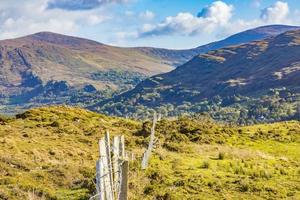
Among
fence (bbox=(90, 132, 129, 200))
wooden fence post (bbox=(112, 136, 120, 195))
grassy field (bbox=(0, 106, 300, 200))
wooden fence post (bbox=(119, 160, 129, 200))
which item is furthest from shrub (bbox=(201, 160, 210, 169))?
wooden fence post (bbox=(119, 160, 129, 200))

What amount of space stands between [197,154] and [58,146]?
1006 centimetres

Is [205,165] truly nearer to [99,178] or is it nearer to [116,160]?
[116,160]

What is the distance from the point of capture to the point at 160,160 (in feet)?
105

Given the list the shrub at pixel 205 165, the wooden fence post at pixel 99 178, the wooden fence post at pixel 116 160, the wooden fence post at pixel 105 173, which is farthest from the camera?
the shrub at pixel 205 165

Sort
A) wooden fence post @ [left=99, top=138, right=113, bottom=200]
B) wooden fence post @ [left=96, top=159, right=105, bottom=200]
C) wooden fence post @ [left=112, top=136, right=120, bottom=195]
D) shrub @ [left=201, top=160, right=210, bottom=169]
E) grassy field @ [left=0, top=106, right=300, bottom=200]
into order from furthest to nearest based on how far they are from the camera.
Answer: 1. shrub @ [left=201, top=160, right=210, bottom=169]
2. grassy field @ [left=0, top=106, right=300, bottom=200]
3. wooden fence post @ [left=112, top=136, right=120, bottom=195]
4. wooden fence post @ [left=99, top=138, right=113, bottom=200]
5. wooden fence post @ [left=96, top=159, right=105, bottom=200]

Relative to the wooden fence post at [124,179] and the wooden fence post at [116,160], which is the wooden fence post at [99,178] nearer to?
the wooden fence post at [124,179]

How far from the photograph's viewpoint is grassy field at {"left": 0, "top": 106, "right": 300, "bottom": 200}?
23.5 metres

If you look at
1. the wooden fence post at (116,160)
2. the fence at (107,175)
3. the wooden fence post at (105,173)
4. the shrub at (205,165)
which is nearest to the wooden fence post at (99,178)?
the fence at (107,175)

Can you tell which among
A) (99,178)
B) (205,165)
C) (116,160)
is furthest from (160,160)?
(99,178)

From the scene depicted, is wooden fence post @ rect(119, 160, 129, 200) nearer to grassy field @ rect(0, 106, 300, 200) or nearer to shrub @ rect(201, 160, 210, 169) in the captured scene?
grassy field @ rect(0, 106, 300, 200)

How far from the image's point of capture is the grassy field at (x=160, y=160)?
23.5 meters

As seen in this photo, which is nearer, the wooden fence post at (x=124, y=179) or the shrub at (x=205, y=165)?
the wooden fence post at (x=124, y=179)

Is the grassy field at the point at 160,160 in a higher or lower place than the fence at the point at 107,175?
lower

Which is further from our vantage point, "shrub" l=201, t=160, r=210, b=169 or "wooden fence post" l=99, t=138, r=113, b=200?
"shrub" l=201, t=160, r=210, b=169
